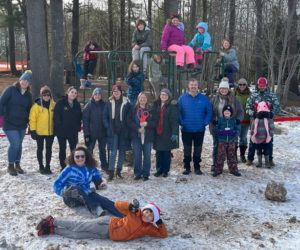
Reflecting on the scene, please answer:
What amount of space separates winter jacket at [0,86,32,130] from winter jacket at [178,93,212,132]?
2747mm

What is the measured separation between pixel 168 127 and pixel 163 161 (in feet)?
2.14

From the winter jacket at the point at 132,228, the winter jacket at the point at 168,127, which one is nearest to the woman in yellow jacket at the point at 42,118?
the winter jacket at the point at 168,127

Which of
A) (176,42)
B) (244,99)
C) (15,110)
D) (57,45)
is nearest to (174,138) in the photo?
(244,99)

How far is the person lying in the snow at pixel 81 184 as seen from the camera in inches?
181

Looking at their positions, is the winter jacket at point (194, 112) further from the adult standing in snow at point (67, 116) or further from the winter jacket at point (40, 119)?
the winter jacket at point (40, 119)

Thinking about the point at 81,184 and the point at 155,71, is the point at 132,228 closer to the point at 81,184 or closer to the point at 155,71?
the point at 81,184

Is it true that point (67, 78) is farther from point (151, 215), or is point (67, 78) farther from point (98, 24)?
point (151, 215)

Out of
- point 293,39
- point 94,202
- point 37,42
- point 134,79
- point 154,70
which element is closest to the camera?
point 94,202

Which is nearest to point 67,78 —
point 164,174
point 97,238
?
point 164,174

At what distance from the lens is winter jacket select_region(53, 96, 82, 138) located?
593cm

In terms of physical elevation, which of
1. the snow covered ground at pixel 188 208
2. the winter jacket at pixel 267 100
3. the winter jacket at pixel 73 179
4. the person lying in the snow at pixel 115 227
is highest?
the winter jacket at pixel 267 100

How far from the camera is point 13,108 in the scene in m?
5.94

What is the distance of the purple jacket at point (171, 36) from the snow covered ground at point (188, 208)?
251 centimetres

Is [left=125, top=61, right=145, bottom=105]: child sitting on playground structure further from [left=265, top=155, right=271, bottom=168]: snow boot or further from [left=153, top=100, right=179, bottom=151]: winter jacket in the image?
[left=265, top=155, right=271, bottom=168]: snow boot
